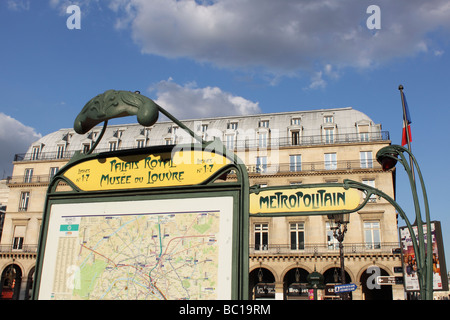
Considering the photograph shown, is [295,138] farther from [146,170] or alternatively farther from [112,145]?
[146,170]

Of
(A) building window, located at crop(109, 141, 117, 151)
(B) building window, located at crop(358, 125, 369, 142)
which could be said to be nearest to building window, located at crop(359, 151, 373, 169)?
(B) building window, located at crop(358, 125, 369, 142)

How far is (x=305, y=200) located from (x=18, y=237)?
4512 cm

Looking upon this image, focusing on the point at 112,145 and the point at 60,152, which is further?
the point at 112,145

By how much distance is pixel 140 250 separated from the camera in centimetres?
688

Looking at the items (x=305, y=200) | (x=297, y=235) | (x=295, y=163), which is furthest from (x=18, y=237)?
(x=305, y=200)

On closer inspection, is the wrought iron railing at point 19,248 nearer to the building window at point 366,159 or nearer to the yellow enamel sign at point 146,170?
the building window at point 366,159

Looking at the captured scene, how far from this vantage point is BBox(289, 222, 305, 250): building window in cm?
3722

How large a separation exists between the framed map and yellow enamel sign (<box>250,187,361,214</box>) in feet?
1.72

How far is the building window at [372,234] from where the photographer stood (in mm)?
35344

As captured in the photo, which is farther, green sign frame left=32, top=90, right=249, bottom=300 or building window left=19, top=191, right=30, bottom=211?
building window left=19, top=191, right=30, bottom=211

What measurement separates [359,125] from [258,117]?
11.1 meters

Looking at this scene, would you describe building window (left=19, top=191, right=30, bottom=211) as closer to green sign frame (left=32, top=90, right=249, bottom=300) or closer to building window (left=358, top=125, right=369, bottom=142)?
building window (left=358, top=125, right=369, bottom=142)
